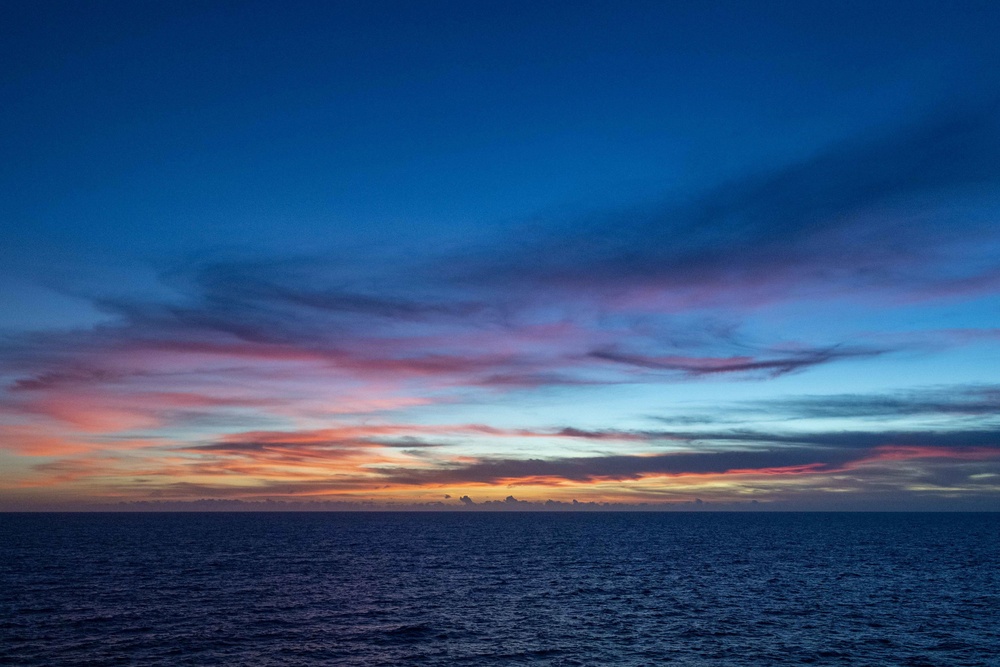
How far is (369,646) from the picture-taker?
48312 millimetres

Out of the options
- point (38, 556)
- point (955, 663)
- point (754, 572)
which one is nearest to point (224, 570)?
point (38, 556)

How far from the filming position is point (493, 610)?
6131cm

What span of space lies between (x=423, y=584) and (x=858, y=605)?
45261 mm

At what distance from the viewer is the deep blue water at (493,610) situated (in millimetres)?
46000

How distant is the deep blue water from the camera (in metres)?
46.0

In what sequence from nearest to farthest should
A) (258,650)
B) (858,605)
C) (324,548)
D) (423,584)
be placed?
(258,650), (858,605), (423,584), (324,548)

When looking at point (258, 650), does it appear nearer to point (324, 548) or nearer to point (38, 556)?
point (38, 556)

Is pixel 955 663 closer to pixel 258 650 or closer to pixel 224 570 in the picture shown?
pixel 258 650

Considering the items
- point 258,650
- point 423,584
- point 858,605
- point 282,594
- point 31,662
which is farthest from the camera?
point 423,584

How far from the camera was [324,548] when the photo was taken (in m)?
136

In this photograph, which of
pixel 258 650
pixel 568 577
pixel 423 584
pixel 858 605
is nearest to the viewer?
pixel 258 650

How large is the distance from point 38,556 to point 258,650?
85.3 m

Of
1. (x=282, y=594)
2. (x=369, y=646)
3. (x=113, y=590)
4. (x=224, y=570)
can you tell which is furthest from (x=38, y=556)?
(x=369, y=646)

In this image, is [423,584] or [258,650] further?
[423,584]
